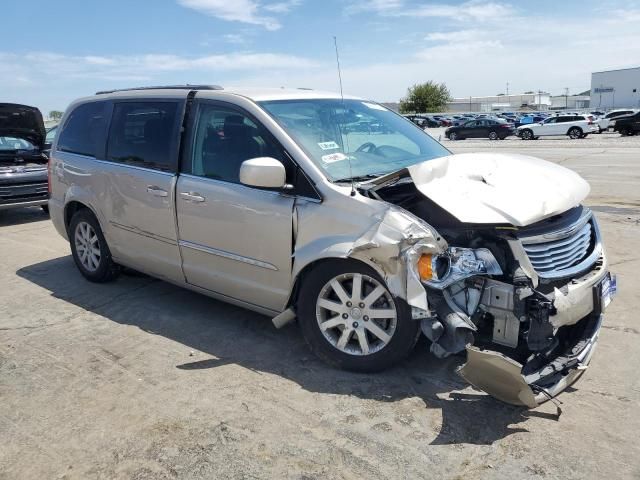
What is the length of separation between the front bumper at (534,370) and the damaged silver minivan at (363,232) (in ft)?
0.04

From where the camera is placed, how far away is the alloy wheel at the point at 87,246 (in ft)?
18.3

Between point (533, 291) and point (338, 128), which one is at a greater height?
point (338, 128)

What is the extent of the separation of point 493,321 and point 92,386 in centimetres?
257

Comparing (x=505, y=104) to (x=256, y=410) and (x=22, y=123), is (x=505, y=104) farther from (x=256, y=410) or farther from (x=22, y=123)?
(x=256, y=410)

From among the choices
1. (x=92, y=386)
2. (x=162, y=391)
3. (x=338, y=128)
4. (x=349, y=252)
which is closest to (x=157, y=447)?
(x=162, y=391)

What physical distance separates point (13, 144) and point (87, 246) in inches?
228

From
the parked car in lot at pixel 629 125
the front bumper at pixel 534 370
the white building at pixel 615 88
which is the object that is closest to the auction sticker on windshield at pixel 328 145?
the front bumper at pixel 534 370

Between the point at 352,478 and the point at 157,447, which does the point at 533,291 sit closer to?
the point at 352,478

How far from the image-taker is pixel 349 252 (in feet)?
11.2

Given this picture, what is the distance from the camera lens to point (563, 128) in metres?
33.0

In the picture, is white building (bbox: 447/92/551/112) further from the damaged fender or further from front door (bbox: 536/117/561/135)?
the damaged fender

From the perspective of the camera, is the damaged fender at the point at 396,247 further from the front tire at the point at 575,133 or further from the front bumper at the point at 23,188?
the front tire at the point at 575,133

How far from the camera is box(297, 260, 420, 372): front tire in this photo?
345 centimetres

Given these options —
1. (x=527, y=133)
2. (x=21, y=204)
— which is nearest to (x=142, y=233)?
(x=21, y=204)
